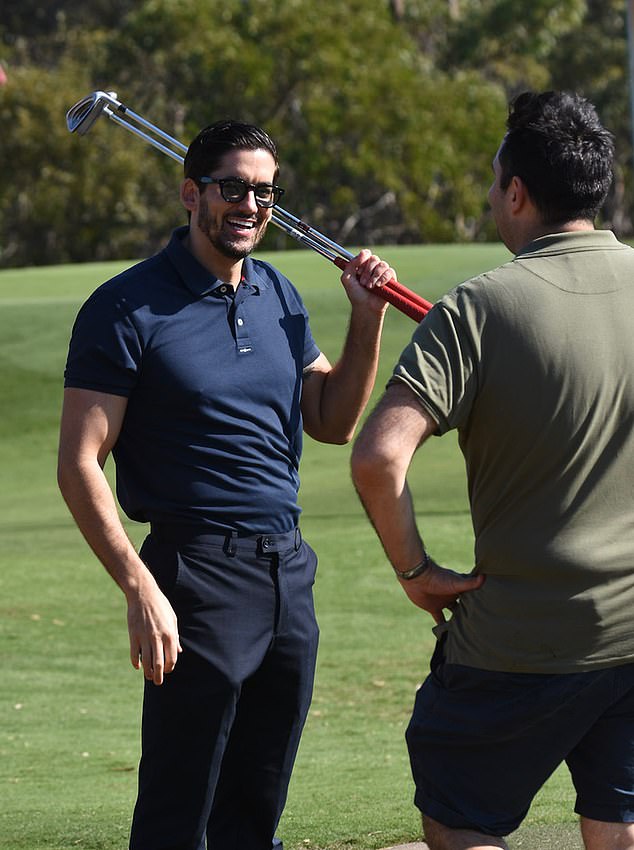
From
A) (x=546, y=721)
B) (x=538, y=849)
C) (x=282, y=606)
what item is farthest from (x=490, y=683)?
(x=538, y=849)

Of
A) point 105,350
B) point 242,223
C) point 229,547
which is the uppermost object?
point 242,223

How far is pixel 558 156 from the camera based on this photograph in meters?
3.05

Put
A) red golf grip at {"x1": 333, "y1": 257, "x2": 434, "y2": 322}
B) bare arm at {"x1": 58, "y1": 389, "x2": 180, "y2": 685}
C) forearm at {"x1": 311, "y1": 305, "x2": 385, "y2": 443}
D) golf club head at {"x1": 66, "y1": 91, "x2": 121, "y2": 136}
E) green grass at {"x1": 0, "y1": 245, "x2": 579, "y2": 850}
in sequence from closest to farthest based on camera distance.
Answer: bare arm at {"x1": 58, "y1": 389, "x2": 180, "y2": 685}
red golf grip at {"x1": 333, "y1": 257, "x2": 434, "y2": 322}
forearm at {"x1": 311, "y1": 305, "x2": 385, "y2": 443}
golf club head at {"x1": 66, "y1": 91, "x2": 121, "y2": 136}
green grass at {"x1": 0, "y1": 245, "x2": 579, "y2": 850}

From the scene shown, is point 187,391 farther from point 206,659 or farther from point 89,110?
point 89,110

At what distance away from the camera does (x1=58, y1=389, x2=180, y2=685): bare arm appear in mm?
3453

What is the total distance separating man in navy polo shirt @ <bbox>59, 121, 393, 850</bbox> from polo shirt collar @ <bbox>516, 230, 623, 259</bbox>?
743 millimetres

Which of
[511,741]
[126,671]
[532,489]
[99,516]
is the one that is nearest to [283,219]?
[99,516]

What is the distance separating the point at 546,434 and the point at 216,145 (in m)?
1.24

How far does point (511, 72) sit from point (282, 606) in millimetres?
41056

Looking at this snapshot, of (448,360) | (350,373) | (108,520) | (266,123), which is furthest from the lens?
(266,123)

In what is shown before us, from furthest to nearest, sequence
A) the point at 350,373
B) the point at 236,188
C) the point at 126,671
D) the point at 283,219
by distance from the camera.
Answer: the point at 126,671 → the point at 283,219 → the point at 350,373 → the point at 236,188

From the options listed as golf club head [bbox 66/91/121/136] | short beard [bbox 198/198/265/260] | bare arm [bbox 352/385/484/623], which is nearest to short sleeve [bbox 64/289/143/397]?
short beard [bbox 198/198/265/260]

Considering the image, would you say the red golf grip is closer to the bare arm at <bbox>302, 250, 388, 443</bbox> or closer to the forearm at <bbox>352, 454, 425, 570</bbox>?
the bare arm at <bbox>302, 250, 388, 443</bbox>

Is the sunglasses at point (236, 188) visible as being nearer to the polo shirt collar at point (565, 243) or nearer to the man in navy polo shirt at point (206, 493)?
the man in navy polo shirt at point (206, 493)
